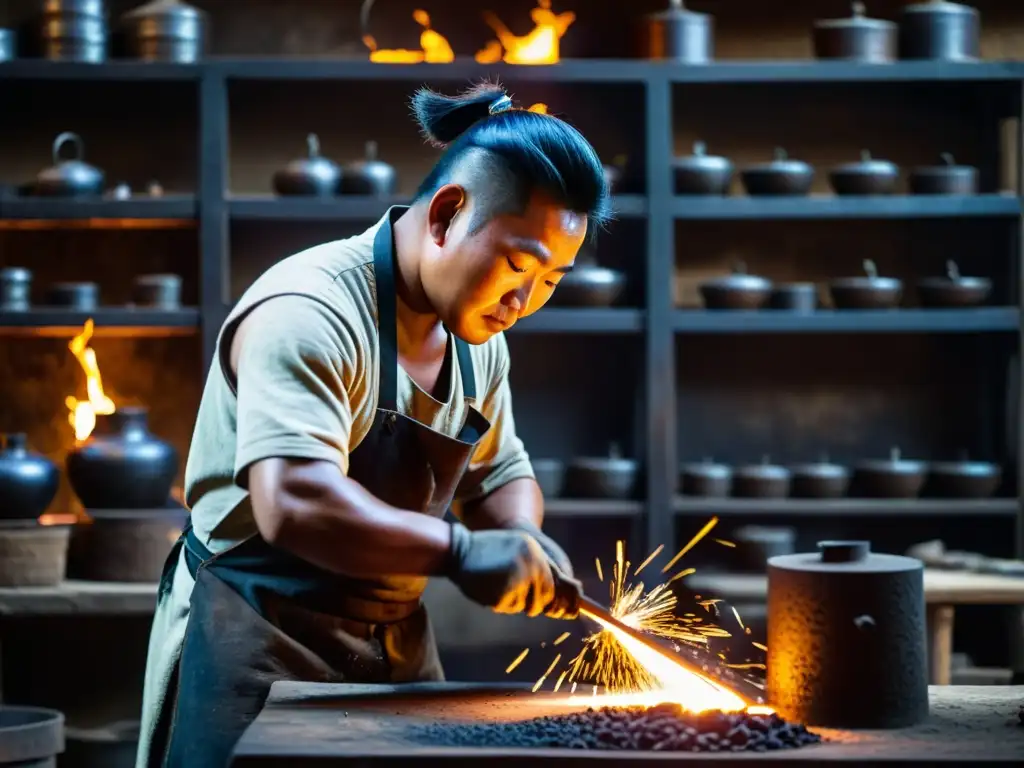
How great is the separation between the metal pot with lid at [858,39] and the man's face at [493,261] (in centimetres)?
366

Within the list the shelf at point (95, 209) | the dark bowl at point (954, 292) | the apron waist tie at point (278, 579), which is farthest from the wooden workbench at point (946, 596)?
the shelf at point (95, 209)

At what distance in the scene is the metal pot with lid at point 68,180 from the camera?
536cm

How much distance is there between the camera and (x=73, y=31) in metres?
5.42

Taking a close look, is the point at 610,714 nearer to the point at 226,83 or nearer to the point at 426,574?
the point at 426,574

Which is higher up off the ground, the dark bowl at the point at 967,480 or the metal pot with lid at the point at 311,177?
the metal pot with lid at the point at 311,177

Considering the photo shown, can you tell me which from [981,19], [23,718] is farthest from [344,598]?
[981,19]

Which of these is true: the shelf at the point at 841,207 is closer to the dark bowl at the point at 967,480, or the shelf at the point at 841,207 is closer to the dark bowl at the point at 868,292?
the dark bowl at the point at 868,292

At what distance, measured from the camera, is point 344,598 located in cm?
233

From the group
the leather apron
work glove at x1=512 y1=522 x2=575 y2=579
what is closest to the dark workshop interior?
work glove at x1=512 y1=522 x2=575 y2=579

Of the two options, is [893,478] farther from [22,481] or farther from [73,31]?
[73,31]

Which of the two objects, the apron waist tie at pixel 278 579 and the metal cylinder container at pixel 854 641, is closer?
the metal cylinder container at pixel 854 641

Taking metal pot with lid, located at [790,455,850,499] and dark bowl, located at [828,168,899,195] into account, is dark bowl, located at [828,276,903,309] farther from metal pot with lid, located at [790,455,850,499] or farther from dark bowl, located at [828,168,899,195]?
metal pot with lid, located at [790,455,850,499]

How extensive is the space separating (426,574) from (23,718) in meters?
2.42

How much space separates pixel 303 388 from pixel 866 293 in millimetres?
3941
